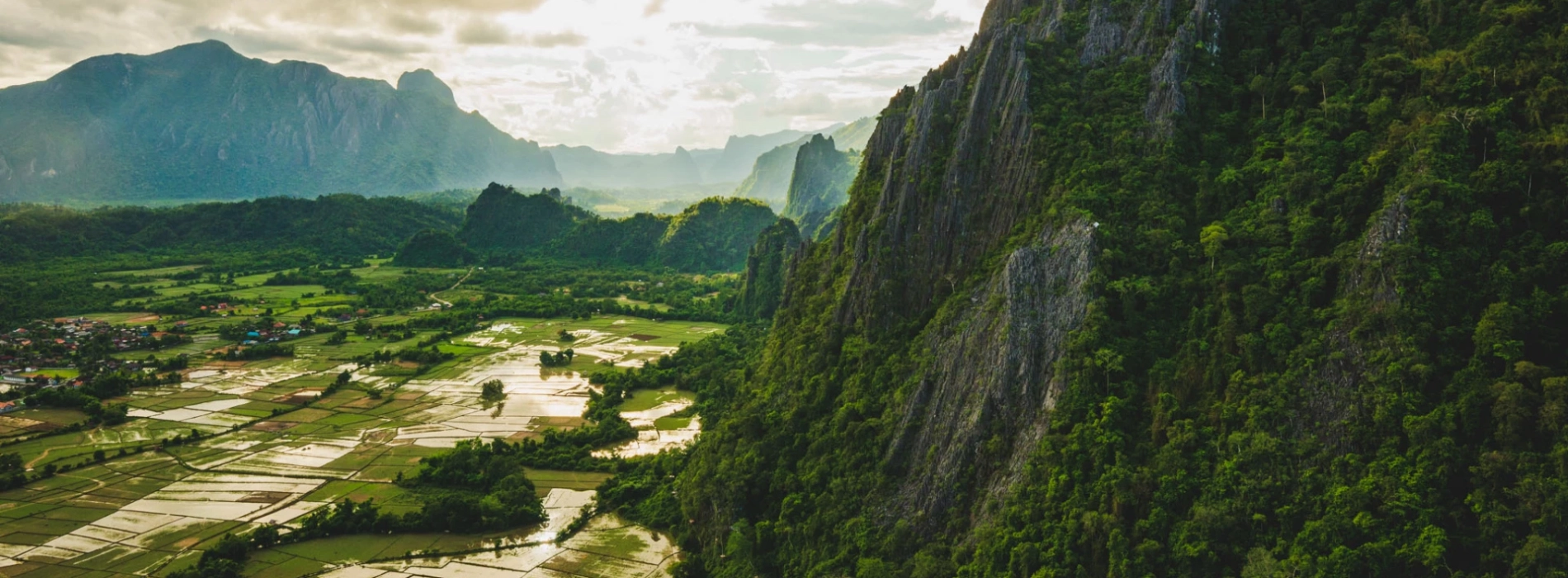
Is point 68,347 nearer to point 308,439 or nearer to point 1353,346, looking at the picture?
point 308,439

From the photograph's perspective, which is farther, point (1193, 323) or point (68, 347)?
point (68, 347)

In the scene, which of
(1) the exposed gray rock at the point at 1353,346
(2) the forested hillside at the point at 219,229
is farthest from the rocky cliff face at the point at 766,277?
(2) the forested hillside at the point at 219,229

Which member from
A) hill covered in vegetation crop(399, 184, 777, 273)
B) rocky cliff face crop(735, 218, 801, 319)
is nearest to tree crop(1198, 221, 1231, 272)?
rocky cliff face crop(735, 218, 801, 319)

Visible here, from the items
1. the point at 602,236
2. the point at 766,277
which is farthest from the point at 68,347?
the point at 602,236

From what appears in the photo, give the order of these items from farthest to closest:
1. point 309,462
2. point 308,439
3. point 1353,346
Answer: point 308,439 < point 309,462 < point 1353,346

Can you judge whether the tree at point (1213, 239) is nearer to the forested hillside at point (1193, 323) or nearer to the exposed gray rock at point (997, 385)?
the forested hillside at point (1193, 323)

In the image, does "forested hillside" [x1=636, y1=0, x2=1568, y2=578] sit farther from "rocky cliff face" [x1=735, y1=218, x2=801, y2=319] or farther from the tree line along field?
"rocky cliff face" [x1=735, y1=218, x2=801, y2=319]

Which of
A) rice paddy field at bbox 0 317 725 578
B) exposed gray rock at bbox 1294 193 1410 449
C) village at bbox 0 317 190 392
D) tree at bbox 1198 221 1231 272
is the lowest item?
rice paddy field at bbox 0 317 725 578
